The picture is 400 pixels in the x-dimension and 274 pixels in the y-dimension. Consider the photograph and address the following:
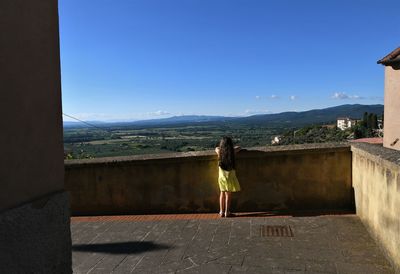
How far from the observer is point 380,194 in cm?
497

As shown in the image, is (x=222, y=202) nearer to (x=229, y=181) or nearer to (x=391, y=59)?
(x=229, y=181)

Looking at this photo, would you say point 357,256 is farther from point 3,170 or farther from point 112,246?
point 3,170

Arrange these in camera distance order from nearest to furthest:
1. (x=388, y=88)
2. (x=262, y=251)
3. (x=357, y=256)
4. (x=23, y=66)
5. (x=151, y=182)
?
(x=23, y=66) < (x=357, y=256) < (x=262, y=251) < (x=151, y=182) < (x=388, y=88)

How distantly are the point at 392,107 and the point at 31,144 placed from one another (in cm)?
1459

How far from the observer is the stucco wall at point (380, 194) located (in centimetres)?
424

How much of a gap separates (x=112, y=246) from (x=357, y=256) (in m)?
3.25

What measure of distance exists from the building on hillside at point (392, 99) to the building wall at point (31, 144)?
12.9 metres

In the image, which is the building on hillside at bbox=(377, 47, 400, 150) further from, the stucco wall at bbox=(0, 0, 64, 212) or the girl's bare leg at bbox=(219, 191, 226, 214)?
the stucco wall at bbox=(0, 0, 64, 212)

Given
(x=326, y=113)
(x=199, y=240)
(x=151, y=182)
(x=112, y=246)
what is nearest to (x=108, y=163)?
(x=151, y=182)

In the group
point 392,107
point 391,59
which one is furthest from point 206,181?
point 392,107

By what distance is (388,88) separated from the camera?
48.4 ft

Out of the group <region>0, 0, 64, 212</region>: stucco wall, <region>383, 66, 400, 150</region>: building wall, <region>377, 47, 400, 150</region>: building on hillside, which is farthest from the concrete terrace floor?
<region>383, 66, 400, 150</region>: building wall

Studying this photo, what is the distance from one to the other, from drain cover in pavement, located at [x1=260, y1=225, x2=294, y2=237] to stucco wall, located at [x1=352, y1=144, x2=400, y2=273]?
1.13 meters

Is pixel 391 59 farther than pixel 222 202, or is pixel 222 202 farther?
pixel 391 59
